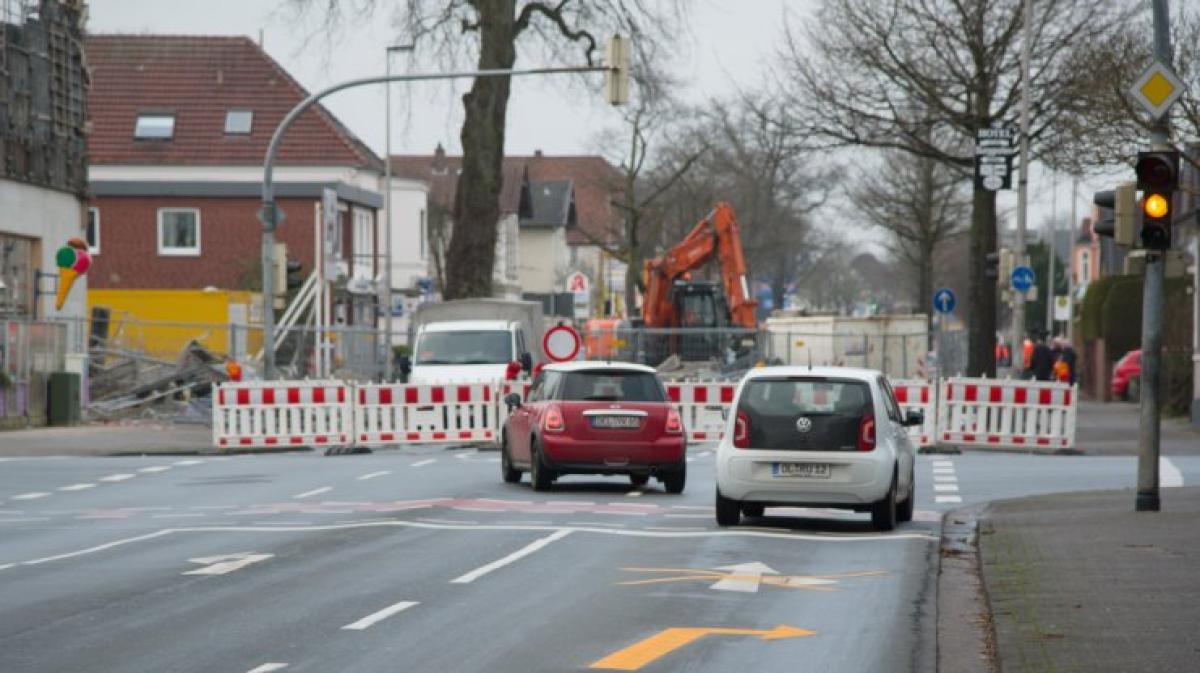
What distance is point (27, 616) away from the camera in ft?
41.2

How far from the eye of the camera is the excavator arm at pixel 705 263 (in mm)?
52594

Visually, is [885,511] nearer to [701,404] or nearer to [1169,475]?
[1169,475]

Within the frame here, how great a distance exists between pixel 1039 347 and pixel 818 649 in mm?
38952

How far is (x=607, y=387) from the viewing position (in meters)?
24.6

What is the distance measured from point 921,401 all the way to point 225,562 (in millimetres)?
21946

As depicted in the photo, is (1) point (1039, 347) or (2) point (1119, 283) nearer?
(1) point (1039, 347)

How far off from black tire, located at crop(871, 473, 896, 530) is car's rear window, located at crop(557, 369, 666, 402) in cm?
537

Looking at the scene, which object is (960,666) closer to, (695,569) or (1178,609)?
(1178,609)

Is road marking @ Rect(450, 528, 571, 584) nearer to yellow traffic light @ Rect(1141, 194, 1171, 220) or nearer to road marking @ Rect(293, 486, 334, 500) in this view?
yellow traffic light @ Rect(1141, 194, 1171, 220)

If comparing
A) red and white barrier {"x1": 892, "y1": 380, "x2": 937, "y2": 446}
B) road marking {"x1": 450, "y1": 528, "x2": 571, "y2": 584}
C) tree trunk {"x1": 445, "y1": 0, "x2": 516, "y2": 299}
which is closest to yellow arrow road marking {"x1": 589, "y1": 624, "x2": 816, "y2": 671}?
road marking {"x1": 450, "y1": 528, "x2": 571, "y2": 584}

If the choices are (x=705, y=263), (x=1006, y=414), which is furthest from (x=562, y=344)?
(x=705, y=263)

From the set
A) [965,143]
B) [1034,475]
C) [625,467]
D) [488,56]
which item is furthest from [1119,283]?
[625,467]

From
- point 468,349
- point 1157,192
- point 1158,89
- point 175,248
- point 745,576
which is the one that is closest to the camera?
point 745,576

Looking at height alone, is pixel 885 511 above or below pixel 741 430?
below
